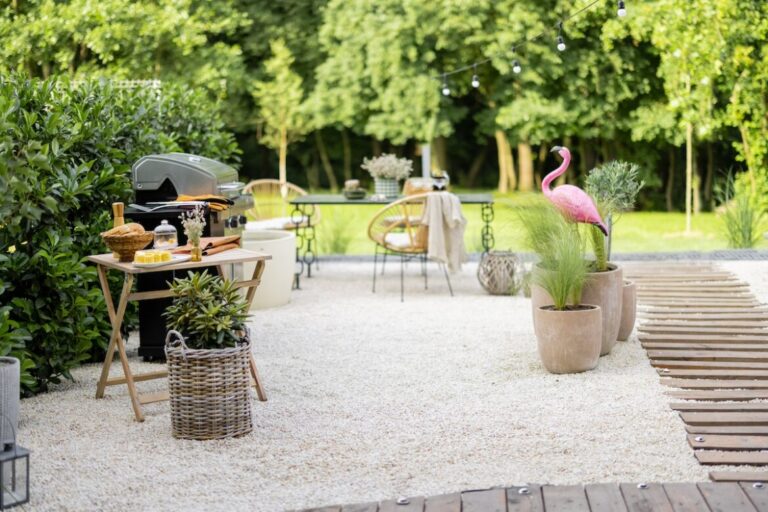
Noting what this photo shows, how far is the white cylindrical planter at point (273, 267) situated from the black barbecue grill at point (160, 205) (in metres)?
1.34

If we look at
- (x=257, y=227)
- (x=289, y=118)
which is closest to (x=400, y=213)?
(x=257, y=227)

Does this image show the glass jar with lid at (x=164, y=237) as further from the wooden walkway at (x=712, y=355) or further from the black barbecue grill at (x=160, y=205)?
the wooden walkway at (x=712, y=355)

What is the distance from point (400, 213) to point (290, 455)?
488 cm

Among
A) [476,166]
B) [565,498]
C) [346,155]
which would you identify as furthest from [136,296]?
[346,155]

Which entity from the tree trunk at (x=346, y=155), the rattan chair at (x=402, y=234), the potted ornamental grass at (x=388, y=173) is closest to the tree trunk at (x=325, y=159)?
the tree trunk at (x=346, y=155)

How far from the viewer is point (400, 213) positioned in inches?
355

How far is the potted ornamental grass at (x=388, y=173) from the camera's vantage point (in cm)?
915

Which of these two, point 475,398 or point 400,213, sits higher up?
point 400,213

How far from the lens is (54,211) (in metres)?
5.05

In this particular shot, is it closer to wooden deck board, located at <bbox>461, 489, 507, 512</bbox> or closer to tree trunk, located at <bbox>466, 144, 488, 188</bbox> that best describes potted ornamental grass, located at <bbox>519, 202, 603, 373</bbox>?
wooden deck board, located at <bbox>461, 489, 507, 512</bbox>

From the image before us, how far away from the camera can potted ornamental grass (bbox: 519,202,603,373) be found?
5523mm

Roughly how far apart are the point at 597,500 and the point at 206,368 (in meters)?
1.71

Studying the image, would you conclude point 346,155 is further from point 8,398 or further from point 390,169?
point 8,398

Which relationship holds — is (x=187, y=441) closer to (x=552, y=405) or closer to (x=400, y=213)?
(x=552, y=405)
